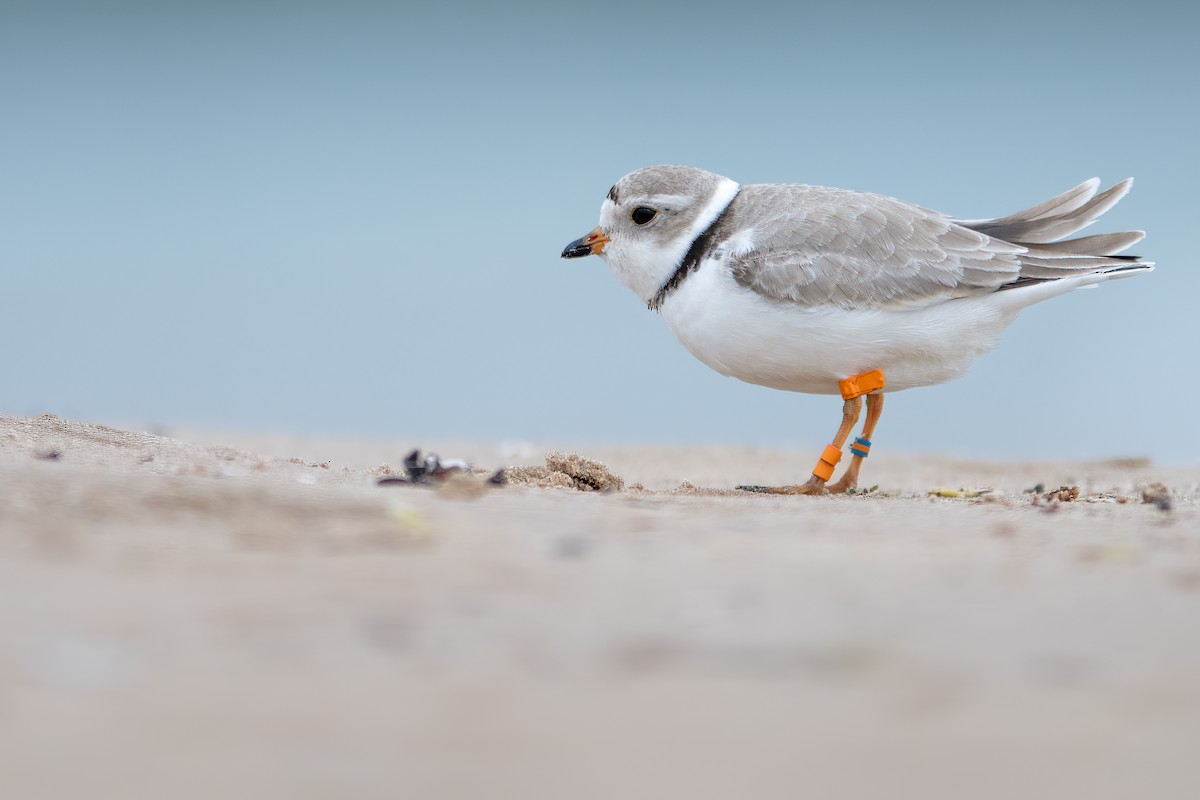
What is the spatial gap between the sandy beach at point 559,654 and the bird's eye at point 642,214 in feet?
9.02

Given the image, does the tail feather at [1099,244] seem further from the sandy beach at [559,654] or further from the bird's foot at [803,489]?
the sandy beach at [559,654]

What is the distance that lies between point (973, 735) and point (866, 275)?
385 centimetres

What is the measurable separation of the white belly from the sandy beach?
1.96 meters

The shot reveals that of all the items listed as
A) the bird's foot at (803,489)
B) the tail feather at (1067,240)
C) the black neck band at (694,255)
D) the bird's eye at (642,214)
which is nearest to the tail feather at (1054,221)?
the tail feather at (1067,240)

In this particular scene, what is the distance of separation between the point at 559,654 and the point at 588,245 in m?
4.38

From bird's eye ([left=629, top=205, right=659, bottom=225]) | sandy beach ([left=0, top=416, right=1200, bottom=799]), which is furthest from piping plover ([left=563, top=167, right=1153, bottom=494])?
sandy beach ([left=0, top=416, right=1200, bottom=799])

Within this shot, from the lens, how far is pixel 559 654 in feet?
7.66

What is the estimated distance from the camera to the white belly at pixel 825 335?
220 inches

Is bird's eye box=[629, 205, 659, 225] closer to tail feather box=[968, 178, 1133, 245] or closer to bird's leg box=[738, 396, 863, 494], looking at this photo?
bird's leg box=[738, 396, 863, 494]

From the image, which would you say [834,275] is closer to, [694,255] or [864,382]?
[864,382]

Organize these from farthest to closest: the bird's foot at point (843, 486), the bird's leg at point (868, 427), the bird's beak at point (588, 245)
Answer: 1. the bird's beak at point (588, 245)
2. the bird's foot at point (843, 486)
3. the bird's leg at point (868, 427)

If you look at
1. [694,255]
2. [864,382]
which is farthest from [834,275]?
[694,255]

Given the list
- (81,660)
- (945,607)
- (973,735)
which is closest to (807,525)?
(945,607)

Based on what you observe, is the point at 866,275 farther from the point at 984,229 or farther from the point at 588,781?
the point at 588,781
